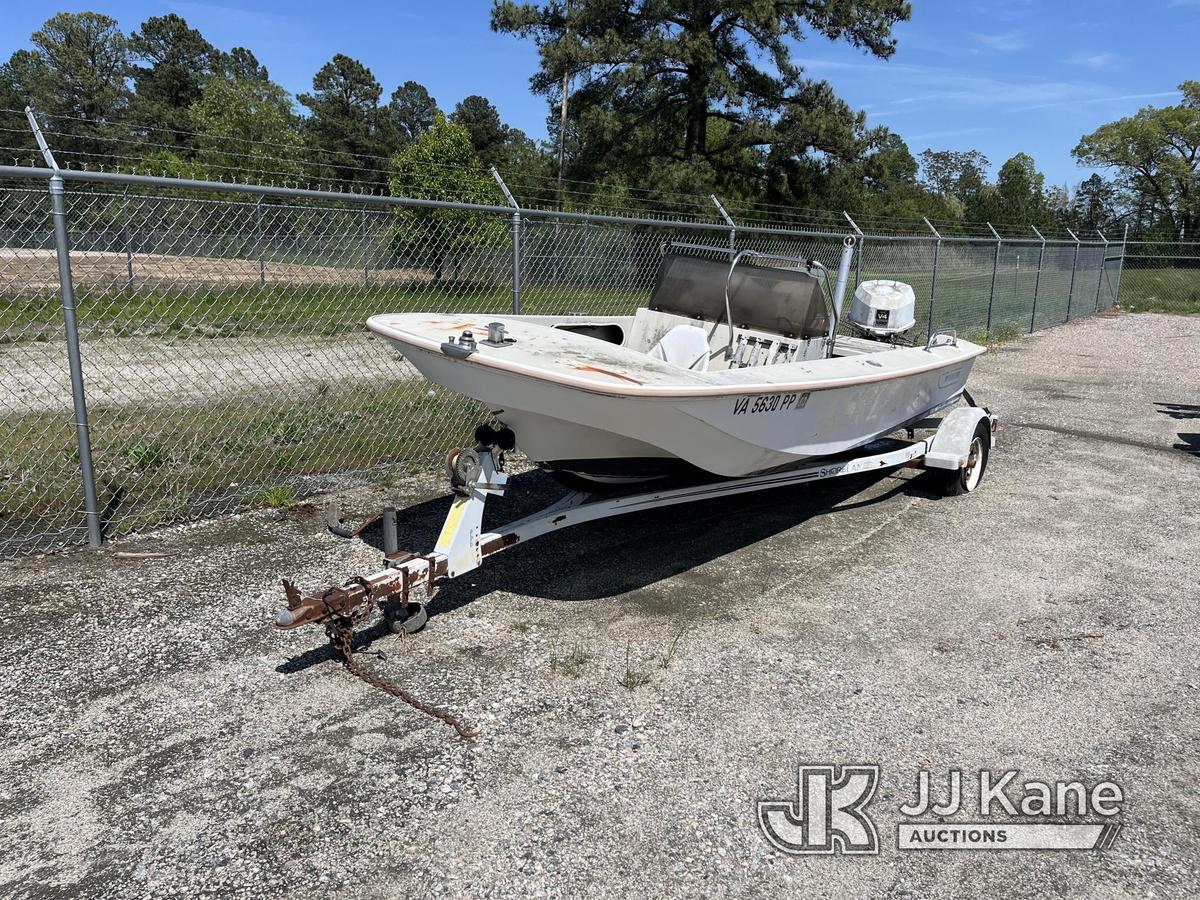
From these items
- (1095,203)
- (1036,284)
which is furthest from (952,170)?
(1036,284)

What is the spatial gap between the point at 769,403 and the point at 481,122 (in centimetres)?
6171

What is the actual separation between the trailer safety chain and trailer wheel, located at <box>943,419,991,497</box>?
4.44m

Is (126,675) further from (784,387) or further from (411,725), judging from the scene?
(784,387)

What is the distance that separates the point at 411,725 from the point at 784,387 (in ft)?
7.72

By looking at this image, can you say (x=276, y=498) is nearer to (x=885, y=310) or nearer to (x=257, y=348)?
(x=257, y=348)

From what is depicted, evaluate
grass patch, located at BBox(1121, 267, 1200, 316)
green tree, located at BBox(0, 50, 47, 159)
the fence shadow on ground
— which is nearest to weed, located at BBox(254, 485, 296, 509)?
the fence shadow on ground

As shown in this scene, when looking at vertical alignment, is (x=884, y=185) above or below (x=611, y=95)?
below

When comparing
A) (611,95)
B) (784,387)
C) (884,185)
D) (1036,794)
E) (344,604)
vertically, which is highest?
(611,95)

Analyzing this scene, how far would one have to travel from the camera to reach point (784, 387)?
13.7ft

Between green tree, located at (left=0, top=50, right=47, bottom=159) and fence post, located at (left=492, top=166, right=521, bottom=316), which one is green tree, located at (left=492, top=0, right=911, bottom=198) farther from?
green tree, located at (left=0, top=50, right=47, bottom=159)

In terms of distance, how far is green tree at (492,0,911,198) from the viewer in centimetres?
2119

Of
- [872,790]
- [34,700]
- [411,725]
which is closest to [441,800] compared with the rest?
[411,725]

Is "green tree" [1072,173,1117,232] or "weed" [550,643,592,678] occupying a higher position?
"green tree" [1072,173,1117,232]

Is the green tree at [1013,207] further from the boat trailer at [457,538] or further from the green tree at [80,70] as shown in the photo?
the green tree at [80,70]
